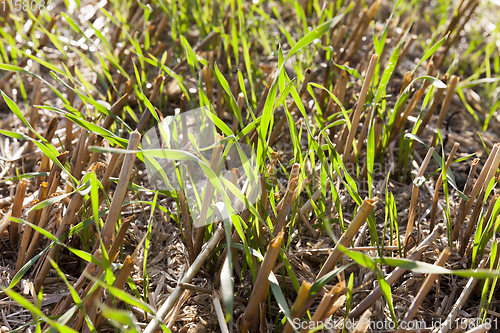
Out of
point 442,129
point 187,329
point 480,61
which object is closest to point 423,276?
point 187,329

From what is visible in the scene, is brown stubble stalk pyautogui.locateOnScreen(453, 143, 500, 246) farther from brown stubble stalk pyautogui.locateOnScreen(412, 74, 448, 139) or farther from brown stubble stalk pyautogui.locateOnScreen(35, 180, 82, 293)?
brown stubble stalk pyautogui.locateOnScreen(35, 180, 82, 293)

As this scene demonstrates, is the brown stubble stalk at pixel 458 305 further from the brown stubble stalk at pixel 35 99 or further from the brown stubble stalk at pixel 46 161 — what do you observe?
the brown stubble stalk at pixel 35 99

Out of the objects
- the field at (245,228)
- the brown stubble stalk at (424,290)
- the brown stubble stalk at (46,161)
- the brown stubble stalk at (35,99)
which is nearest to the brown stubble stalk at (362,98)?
the field at (245,228)

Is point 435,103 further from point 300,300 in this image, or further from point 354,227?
point 300,300

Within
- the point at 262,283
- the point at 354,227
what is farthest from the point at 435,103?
the point at 262,283

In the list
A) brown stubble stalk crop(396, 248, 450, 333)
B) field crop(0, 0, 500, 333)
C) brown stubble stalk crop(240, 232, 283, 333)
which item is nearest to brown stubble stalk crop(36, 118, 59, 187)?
field crop(0, 0, 500, 333)

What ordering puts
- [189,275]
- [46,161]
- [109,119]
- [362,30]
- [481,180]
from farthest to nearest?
[362,30] → [109,119] → [46,161] → [481,180] → [189,275]
